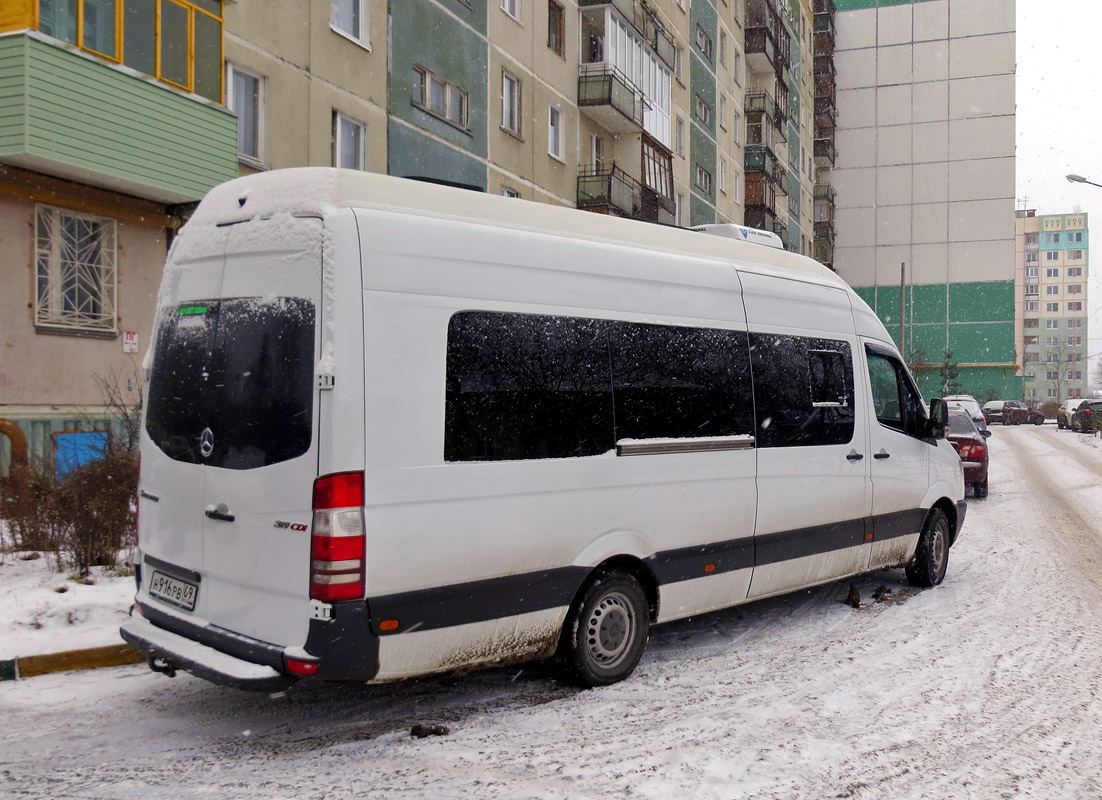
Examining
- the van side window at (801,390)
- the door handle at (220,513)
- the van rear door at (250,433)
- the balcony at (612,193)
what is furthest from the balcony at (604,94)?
the door handle at (220,513)

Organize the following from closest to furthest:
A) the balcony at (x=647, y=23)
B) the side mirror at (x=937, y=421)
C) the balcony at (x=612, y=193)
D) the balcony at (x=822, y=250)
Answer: the side mirror at (x=937, y=421), the balcony at (x=612, y=193), the balcony at (x=647, y=23), the balcony at (x=822, y=250)

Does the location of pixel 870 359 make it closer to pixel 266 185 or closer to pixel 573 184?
pixel 266 185

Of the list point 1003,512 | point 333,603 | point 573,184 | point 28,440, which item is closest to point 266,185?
point 333,603

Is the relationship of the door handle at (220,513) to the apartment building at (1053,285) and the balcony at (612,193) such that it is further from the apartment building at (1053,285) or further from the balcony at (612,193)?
the apartment building at (1053,285)

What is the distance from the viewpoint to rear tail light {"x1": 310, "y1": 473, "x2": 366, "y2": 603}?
4023 millimetres

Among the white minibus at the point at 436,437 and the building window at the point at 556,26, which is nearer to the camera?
the white minibus at the point at 436,437

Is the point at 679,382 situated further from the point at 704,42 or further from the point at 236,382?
the point at 704,42

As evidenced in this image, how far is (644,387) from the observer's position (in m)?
5.42

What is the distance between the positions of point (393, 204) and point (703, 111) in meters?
36.6

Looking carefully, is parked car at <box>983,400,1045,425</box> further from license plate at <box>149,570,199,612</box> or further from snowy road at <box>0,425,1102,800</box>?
license plate at <box>149,570,199,612</box>

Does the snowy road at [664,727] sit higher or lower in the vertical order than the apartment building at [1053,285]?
lower

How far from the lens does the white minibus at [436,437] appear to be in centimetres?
411

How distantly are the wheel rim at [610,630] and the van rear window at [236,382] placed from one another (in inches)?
77.2

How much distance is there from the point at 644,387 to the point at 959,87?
66725mm
